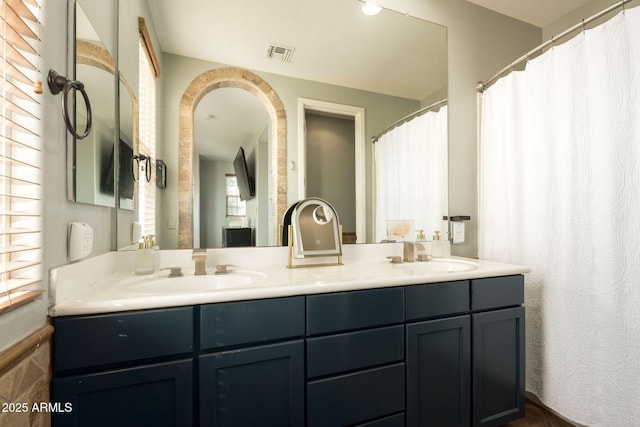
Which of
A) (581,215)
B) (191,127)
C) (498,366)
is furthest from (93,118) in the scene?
(581,215)

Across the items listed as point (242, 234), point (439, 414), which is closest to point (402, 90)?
point (242, 234)

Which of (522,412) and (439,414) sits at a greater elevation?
(439,414)

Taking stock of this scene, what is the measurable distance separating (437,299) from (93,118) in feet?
4.94

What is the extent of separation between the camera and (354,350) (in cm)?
108

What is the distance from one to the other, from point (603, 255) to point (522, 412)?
856 millimetres

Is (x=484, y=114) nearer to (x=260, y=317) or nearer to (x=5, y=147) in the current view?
(x=260, y=317)

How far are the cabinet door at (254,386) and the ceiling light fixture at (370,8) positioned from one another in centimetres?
183

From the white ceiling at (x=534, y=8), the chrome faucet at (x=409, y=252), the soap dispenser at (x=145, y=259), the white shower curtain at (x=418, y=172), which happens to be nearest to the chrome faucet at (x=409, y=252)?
the chrome faucet at (x=409, y=252)

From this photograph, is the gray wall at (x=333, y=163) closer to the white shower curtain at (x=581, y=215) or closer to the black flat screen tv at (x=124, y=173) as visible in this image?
the black flat screen tv at (x=124, y=173)

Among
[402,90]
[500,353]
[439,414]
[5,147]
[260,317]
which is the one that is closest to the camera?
[5,147]

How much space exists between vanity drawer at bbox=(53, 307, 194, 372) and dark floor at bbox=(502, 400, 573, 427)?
172 centimetres

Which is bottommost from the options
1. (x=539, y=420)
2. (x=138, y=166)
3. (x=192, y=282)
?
(x=539, y=420)

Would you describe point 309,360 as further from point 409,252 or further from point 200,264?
point 409,252

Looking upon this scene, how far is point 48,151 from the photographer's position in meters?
0.76
